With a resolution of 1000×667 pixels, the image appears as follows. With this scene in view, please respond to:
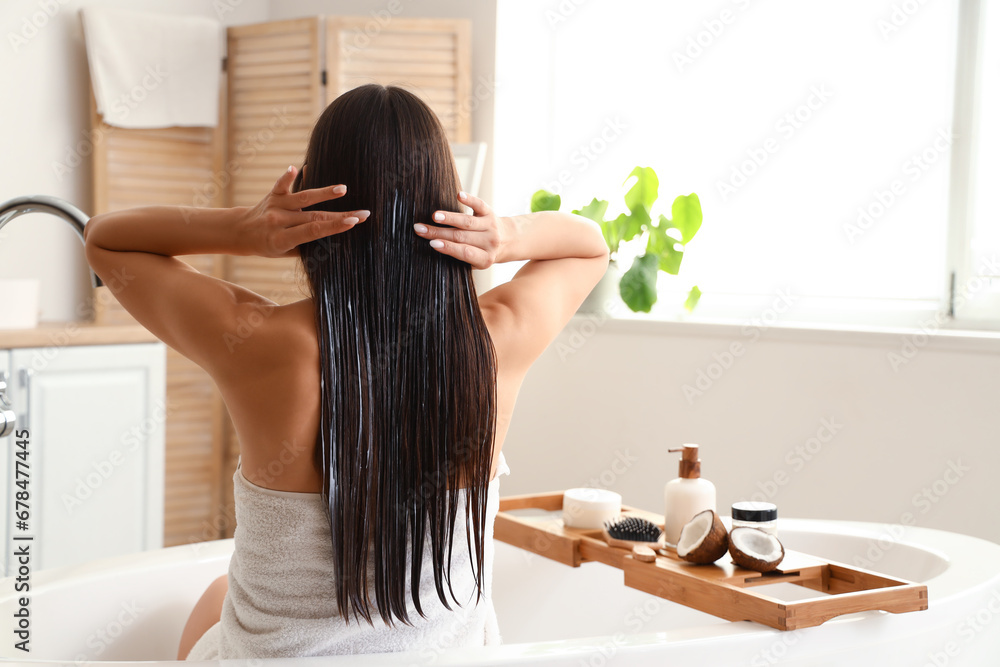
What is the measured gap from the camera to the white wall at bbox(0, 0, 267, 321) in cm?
293

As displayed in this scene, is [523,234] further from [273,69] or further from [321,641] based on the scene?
[273,69]

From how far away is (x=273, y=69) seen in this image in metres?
3.10

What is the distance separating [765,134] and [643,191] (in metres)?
0.41

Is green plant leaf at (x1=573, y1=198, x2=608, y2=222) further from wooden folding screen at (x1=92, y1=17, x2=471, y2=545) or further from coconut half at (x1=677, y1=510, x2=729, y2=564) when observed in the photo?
coconut half at (x1=677, y1=510, x2=729, y2=564)

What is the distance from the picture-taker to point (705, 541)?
1.35 metres

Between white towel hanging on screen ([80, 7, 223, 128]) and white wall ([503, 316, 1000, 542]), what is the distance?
1.51 meters

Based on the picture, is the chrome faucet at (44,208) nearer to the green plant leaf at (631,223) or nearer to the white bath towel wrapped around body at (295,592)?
the white bath towel wrapped around body at (295,592)

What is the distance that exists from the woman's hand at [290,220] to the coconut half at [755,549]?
750 millimetres

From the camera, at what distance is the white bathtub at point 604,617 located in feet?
3.84

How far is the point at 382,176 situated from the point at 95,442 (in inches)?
72.2

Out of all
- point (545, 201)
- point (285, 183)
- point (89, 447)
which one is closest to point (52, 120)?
point (89, 447)

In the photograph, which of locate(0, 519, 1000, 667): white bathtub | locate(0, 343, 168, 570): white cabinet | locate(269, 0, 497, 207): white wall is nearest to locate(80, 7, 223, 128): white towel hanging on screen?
locate(269, 0, 497, 207): white wall

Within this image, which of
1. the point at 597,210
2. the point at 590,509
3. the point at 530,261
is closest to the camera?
the point at 530,261

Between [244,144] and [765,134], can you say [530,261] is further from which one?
[244,144]
